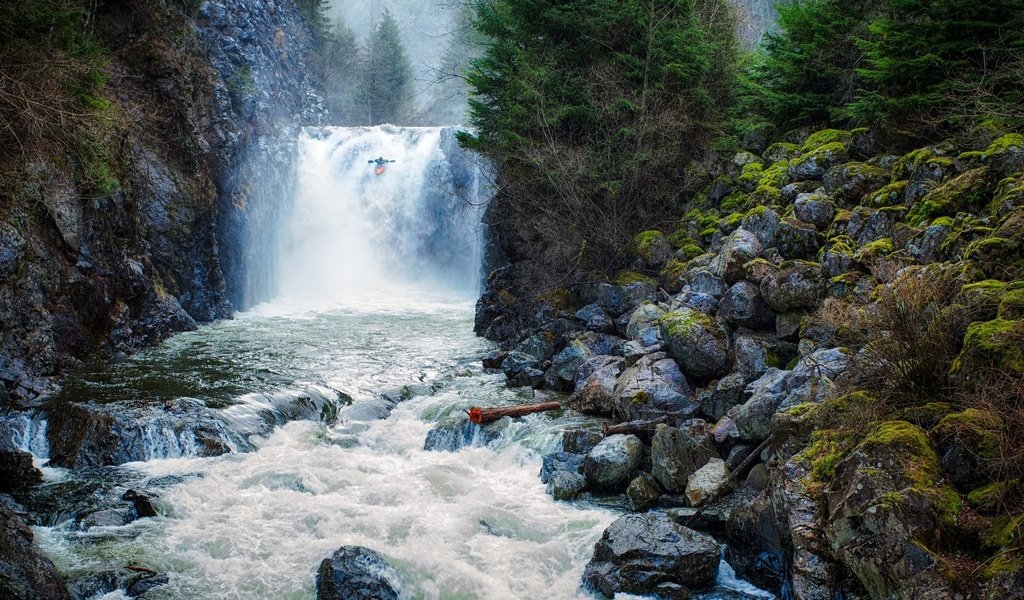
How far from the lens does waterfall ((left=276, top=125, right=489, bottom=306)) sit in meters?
29.1

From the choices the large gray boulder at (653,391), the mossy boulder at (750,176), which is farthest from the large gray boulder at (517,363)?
the mossy boulder at (750,176)

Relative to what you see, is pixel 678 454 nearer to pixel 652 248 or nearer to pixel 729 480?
pixel 729 480

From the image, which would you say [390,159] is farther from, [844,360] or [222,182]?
[844,360]

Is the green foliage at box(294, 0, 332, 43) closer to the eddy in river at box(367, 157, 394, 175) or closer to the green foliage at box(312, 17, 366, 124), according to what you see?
the green foliage at box(312, 17, 366, 124)

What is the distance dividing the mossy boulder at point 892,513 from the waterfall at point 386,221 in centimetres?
2340

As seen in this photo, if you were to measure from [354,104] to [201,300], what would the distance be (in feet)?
103

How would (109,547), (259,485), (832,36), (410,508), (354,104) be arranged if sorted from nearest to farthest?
(109,547), (410,508), (259,485), (832,36), (354,104)

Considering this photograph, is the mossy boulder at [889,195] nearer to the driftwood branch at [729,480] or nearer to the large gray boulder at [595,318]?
the driftwood branch at [729,480]

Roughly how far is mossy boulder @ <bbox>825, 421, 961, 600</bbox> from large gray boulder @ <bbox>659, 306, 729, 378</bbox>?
455cm

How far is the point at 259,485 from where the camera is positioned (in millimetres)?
9016

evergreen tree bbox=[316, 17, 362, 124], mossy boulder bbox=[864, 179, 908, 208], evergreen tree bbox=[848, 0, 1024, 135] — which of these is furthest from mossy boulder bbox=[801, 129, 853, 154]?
evergreen tree bbox=[316, 17, 362, 124]

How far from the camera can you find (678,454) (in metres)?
8.66

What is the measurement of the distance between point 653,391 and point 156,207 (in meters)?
15.1

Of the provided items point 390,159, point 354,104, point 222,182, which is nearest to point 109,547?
point 222,182
